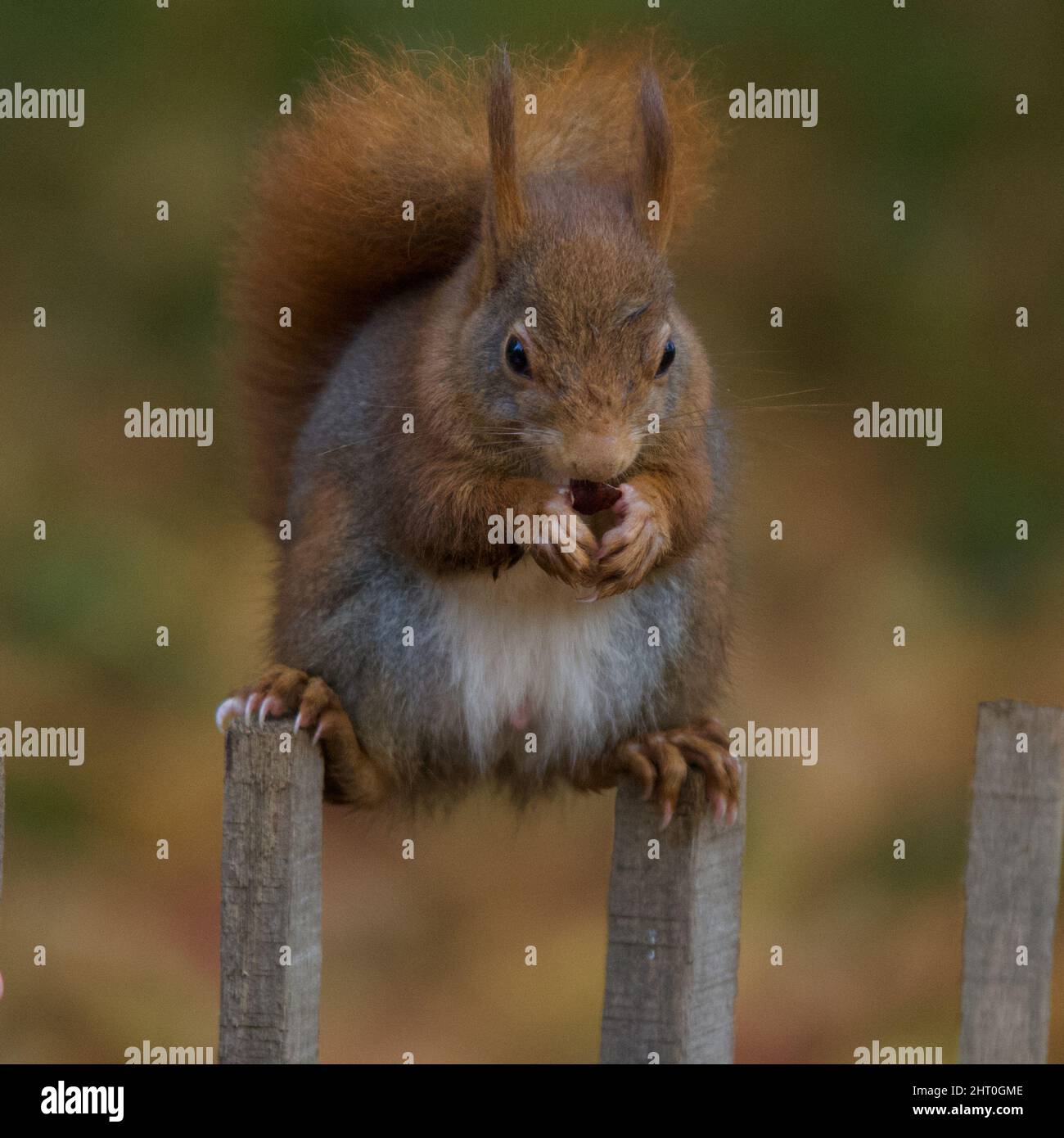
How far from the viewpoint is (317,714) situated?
174cm

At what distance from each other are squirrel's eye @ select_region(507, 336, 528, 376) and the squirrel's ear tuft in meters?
0.18

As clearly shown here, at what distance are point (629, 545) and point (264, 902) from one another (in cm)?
44

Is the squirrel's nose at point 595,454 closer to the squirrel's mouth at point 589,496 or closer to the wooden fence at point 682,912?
the squirrel's mouth at point 589,496

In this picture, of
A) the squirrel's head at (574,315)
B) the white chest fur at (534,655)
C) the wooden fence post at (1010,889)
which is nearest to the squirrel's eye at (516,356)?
the squirrel's head at (574,315)

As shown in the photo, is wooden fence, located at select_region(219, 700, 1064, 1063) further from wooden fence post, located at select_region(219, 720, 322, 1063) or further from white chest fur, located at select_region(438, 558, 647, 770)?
white chest fur, located at select_region(438, 558, 647, 770)

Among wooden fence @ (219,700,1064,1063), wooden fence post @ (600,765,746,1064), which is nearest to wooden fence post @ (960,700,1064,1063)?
wooden fence @ (219,700,1064,1063)

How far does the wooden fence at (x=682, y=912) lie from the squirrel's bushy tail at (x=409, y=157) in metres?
0.61

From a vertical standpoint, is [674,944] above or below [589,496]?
below

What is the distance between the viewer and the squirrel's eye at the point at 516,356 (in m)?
1.63

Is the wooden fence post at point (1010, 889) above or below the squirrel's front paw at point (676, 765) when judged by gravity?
below

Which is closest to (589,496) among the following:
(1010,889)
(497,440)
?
(497,440)

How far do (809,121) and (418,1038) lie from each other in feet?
5.37

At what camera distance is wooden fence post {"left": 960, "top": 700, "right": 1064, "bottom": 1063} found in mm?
1596

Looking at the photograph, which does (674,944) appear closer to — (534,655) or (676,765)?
(676,765)
